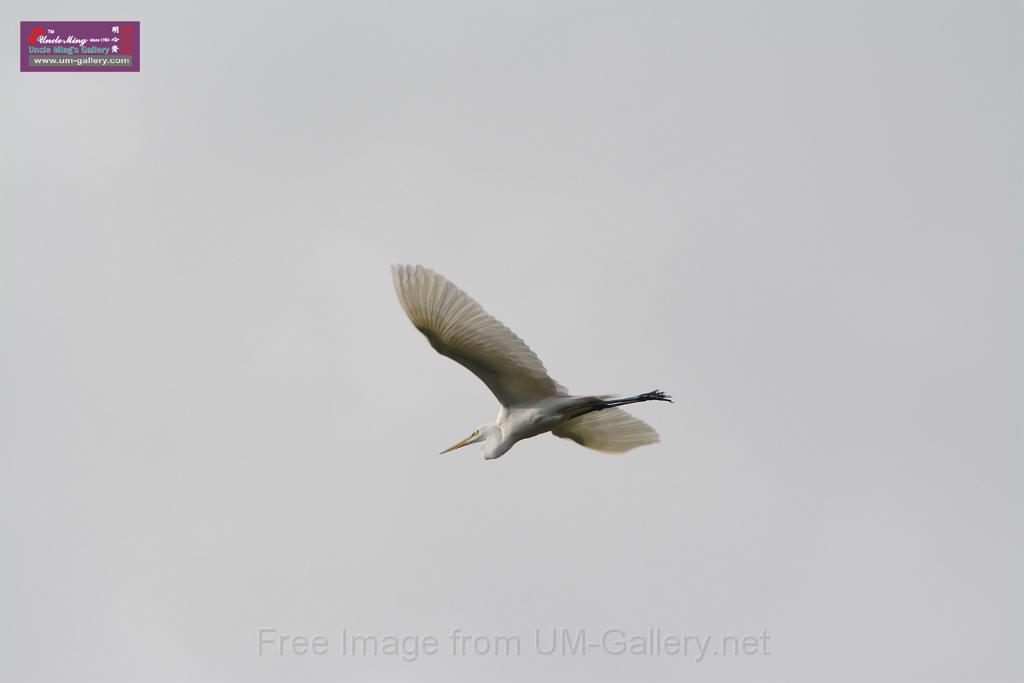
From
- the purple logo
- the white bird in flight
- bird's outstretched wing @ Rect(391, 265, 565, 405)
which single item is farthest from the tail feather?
the purple logo

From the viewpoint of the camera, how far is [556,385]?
44.9 feet

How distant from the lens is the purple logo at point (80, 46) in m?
21.4

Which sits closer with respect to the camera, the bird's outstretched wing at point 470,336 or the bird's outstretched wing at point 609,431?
the bird's outstretched wing at point 470,336

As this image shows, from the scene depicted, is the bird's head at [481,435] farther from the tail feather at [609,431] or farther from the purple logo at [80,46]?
the purple logo at [80,46]

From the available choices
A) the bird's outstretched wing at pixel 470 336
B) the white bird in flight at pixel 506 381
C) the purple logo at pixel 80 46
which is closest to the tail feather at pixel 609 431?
the white bird in flight at pixel 506 381

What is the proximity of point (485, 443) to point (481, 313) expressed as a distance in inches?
90.2

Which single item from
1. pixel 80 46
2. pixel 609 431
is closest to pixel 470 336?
pixel 609 431

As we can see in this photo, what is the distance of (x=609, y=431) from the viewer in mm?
14953

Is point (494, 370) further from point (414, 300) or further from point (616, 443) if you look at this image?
point (616, 443)

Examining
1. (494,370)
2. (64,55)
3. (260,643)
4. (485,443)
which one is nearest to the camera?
(494,370)

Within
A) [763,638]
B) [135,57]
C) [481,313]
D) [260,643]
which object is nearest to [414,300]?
[481,313]

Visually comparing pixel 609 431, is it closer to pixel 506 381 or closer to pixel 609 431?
pixel 609 431

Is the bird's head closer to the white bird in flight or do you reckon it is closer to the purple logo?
the white bird in flight

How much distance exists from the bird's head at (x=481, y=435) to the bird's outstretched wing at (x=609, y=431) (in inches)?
36.5
